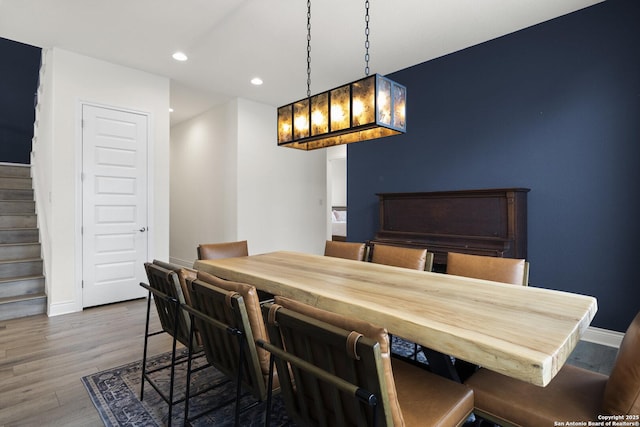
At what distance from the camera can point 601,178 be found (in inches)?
113

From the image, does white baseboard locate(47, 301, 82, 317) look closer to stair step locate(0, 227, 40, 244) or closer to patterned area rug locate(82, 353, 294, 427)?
stair step locate(0, 227, 40, 244)

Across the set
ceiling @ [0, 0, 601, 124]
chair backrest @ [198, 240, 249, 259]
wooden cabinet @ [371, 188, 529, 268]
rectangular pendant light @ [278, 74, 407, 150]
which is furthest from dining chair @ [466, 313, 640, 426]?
ceiling @ [0, 0, 601, 124]

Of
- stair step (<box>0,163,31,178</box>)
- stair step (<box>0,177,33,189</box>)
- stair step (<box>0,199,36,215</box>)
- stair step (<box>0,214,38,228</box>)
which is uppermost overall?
stair step (<box>0,163,31,178</box>)

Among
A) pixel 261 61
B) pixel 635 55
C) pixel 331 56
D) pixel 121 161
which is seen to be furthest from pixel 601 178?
pixel 121 161

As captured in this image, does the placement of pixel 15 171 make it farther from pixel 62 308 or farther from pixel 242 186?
pixel 242 186

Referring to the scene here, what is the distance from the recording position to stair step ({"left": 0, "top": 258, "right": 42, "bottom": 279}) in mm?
3751

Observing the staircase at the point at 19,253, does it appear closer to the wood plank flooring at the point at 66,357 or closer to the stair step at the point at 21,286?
the stair step at the point at 21,286

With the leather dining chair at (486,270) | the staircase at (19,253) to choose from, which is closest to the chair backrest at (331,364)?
the leather dining chair at (486,270)

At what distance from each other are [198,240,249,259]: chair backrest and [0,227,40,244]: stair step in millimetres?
2887

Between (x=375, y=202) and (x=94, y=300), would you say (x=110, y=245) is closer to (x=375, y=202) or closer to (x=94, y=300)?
(x=94, y=300)

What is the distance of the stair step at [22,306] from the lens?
341 centimetres

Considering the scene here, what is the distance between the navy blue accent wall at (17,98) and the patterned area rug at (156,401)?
5.61 meters

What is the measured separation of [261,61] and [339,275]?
3053 millimetres

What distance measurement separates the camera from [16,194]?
468cm
